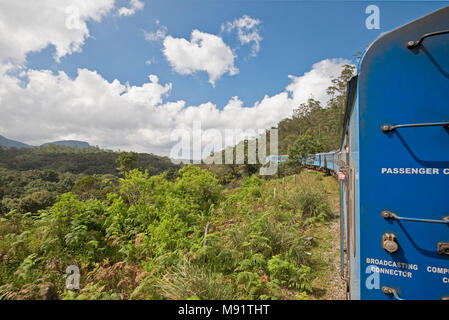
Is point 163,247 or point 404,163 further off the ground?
point 404,163

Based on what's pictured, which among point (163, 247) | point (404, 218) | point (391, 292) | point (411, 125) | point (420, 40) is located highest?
point (420, 40)

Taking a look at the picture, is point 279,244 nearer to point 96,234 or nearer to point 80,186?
point 96,234

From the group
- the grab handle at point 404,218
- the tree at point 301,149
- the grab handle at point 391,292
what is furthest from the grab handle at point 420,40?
the tree at point 301,149

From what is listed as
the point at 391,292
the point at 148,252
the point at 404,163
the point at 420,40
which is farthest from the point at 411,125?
the point at 148,252

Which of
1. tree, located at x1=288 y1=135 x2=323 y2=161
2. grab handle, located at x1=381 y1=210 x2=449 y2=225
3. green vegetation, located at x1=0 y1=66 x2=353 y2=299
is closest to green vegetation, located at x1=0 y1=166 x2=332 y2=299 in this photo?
green vegetation, located at x1=0 y1=66 x2=353 y2=299

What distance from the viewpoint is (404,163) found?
2020 mm

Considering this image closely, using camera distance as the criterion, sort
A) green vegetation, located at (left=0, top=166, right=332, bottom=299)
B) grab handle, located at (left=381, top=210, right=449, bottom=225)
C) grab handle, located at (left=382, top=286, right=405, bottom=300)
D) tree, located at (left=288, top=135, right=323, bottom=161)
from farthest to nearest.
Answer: tree, located at (left=288, top=135, right=323, bottom=161) → green vegetation, located at (left=0, top=166, right=332, bottom=299) → grab handle, located at (left=382, top=286, right=405, bottom=300) → grab handle, located at (left=381, top=210, right=449, bottom=225)

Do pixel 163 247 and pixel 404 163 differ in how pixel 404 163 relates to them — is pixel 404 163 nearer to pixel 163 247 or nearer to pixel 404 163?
pixel 404 163

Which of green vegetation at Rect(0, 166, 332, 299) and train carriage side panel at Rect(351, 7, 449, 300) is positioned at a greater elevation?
train carriage side panel at Rect(351, 7, 449, 300)

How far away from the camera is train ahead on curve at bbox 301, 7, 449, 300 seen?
6.27 feet

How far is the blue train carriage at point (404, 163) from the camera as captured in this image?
1.91 m

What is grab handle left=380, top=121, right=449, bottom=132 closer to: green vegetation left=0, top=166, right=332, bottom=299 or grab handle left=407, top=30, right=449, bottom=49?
grab handle left=407, top=30, right=449, bottom=49

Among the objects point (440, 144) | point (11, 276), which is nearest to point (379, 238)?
point (440, 144)
